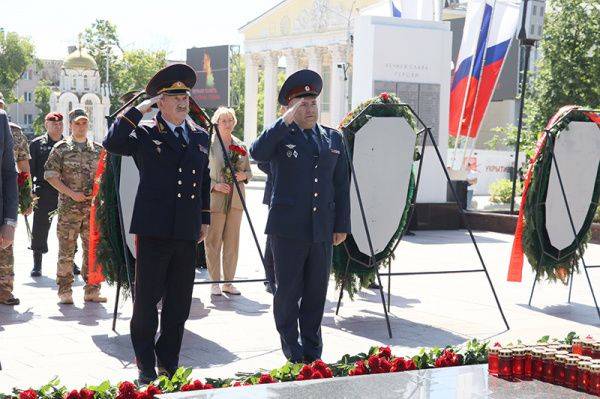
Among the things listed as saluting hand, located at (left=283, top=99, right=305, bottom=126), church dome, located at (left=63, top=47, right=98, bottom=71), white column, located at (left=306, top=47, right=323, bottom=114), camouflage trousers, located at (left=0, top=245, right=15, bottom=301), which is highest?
white column, located at (left=306, top=47, right=323, bottom=114)

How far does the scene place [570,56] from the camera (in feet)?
92.4

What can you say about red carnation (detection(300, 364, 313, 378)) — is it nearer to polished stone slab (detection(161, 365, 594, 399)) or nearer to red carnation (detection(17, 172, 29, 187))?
polished stone slab (detection(161, 365, 594, 399))

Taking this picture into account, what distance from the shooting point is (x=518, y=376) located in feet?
16.1

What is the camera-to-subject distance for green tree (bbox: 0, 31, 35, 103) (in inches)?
3482

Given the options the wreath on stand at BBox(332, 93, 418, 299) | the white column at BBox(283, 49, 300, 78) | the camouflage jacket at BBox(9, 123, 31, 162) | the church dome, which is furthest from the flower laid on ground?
the white column at BBox(283, 49, 300, 78)

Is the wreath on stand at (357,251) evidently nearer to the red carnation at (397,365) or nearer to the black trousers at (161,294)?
the black trousers at (161,294)

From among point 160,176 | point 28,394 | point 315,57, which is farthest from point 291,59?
point 28,394

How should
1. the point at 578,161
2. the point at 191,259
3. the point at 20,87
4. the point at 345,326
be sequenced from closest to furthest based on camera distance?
the point at 191,259 < the point at 345,326 < the point at 578,161 < the point at 20,87

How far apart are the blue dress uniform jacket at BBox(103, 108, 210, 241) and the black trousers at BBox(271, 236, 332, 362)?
84cm

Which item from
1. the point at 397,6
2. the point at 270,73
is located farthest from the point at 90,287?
the point at 270,73

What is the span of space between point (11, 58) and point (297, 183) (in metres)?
87.0

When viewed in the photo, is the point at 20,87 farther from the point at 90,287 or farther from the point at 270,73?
the point at 90,287

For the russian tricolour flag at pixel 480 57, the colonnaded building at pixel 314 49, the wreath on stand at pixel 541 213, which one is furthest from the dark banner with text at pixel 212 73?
the wreath on stand at pixel 541 213

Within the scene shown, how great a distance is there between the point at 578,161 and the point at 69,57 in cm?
6450
